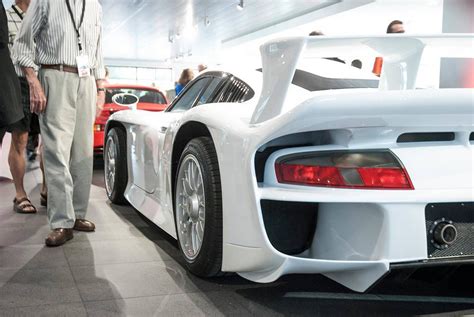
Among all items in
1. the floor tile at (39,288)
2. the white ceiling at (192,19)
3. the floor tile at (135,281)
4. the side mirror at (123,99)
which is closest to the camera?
the floor tile at (39,288)

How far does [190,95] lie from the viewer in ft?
11.3

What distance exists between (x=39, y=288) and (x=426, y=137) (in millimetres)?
1777

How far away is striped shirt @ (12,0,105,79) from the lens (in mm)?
3166

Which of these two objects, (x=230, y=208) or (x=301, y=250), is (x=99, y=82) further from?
(x=301, y=250)

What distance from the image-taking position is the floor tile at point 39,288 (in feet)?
7.41

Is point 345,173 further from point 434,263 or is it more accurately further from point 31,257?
point 31,257

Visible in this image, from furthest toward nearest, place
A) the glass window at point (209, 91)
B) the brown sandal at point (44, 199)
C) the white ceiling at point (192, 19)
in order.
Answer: the white ceiling at point (192, 19) → the brown sandal at point (44, 199) → the glass window at point (209, 91)

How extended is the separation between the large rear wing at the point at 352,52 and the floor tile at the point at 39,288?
1137 mm

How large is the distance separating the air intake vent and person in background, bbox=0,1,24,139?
5.90 feet

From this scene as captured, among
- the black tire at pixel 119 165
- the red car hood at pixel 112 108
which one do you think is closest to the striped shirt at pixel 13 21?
the black tire at pixel 119 165

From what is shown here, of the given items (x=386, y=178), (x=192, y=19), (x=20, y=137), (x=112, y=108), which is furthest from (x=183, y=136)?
(x=192, y=19)

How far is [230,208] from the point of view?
2.16 metres

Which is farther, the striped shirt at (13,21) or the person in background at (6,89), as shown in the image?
the striped shirt at (13,21)

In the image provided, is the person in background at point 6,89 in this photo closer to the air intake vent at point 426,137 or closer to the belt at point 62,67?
the belt at point 62,67
